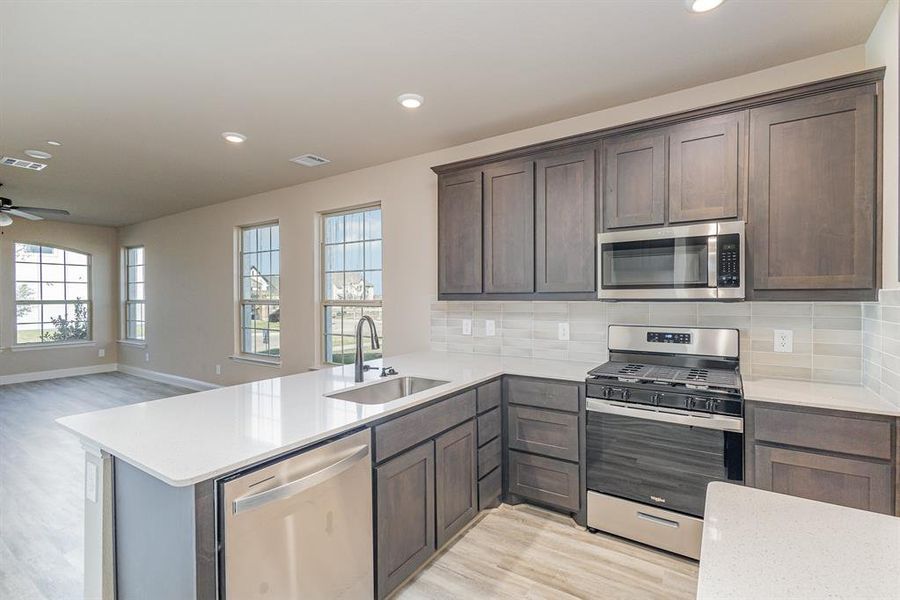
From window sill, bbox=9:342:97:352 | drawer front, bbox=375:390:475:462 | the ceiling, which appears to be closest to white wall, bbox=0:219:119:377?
window sill, bbox=9:342:97:352

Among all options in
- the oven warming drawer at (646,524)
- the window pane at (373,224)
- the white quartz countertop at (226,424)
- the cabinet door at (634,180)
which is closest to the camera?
the white quartz countertop at (226,424)

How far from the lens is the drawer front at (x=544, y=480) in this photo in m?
2.59

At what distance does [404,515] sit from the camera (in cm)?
201

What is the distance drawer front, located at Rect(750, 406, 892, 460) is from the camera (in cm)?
184

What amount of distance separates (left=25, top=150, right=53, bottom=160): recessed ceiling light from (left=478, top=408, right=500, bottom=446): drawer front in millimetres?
4365

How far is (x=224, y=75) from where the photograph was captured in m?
2.51

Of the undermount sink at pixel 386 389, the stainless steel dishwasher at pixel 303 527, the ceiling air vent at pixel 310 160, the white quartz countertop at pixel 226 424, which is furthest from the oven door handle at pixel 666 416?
the ceiling air vent at pixel 310 160

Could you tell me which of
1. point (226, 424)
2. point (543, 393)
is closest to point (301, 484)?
point (226, 424)

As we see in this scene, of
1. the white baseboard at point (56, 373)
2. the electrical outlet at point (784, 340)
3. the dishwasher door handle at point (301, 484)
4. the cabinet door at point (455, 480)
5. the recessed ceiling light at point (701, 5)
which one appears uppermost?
the recessed ceiling light at point (701, 5)

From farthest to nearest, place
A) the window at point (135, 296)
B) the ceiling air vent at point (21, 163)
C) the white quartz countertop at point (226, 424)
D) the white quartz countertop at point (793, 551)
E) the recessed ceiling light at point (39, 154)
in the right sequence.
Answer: the window at point (135, 296), the ceiling air vent at point (21, 163), the recessed ceiling light at point (39, 154), the white quartz countertop at point (226, 424), the white quartz countertop at point (793, 551)

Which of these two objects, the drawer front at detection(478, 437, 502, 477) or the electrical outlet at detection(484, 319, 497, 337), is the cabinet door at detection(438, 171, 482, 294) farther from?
the drawer front at detection(478, 437, 502, 477)

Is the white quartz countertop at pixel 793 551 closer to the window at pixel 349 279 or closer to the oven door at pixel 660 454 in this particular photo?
the oven door at pixel 660 454

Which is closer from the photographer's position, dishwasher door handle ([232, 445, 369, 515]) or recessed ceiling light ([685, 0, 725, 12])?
dishwasher door handle ([232, 445, 369, 515])

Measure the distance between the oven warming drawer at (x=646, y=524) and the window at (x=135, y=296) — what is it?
25.6 feet
